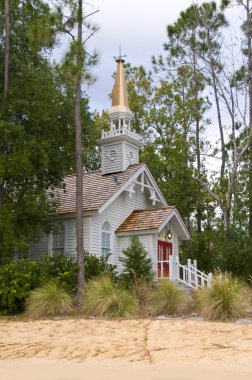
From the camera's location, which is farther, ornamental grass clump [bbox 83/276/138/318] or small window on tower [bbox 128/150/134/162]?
small window on tower [bbox 128/150/134/162]

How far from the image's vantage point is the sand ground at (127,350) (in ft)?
25.7

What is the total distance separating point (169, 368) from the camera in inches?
314

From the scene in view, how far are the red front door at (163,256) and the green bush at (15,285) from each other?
7425 mm

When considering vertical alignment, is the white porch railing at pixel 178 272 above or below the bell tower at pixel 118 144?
below

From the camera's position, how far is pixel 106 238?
2212 centimetres

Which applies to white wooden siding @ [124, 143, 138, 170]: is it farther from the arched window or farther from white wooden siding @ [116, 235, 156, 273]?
white wooden siding @ [116, 235, 156, 273]

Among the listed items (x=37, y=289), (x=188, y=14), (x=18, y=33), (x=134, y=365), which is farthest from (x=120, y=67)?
(x=134, y=365)

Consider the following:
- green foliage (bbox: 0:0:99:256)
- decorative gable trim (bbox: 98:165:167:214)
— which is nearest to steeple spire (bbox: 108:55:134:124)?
decorative gable trim (bbox: 98:165:167:214)

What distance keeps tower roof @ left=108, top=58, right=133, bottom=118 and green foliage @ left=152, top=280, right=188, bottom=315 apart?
1334cm

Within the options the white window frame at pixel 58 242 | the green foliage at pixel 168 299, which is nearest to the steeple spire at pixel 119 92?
the white window frame at pixel 58 242

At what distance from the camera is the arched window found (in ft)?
71.8

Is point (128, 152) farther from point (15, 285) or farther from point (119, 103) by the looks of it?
point (15, 285)

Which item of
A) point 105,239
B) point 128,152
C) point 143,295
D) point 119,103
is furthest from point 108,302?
point 119,103

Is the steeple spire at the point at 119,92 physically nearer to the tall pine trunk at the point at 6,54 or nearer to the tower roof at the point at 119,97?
the tower roof at the point at 119,97
